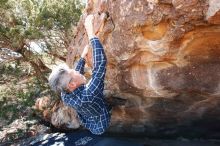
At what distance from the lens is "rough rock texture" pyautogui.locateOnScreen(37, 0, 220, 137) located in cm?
353

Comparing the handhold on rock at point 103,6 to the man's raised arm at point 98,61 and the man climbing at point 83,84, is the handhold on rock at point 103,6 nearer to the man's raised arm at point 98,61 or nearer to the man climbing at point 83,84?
the man climbing at point 83,84

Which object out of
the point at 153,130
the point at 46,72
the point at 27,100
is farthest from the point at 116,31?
the point at 46,72

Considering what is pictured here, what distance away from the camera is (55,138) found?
5.21 m

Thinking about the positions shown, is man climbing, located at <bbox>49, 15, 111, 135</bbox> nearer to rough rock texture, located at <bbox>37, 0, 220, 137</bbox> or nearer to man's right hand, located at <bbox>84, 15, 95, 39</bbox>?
man's right hand, located at <bbox>84, 15, 95, 39</bbox>

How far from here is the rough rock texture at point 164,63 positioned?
3.53 m

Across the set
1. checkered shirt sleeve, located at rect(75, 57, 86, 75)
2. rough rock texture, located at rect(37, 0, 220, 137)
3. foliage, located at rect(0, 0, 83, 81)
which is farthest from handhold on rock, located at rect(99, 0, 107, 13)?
foliage, located at rect(0, 0, 83, 81)

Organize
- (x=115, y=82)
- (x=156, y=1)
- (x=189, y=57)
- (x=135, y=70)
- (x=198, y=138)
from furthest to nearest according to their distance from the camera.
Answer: (x=198, y=138) < (x=115, y=82) < (x=135, y=70) < (x=189, y=57) < (x=156, y=1)

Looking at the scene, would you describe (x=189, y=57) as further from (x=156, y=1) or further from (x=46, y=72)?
(x=46, y=72)

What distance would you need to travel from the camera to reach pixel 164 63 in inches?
156

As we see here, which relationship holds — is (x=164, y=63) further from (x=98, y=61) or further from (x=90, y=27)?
(x=90, y=27)

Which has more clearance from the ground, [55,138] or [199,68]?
[199,68]

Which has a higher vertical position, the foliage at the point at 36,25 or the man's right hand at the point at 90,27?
the foliage at the point at 36,25

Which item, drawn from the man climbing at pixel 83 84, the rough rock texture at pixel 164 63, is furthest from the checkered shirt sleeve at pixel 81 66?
the man climbing at pixel 83 84

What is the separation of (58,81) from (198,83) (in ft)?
4.80
